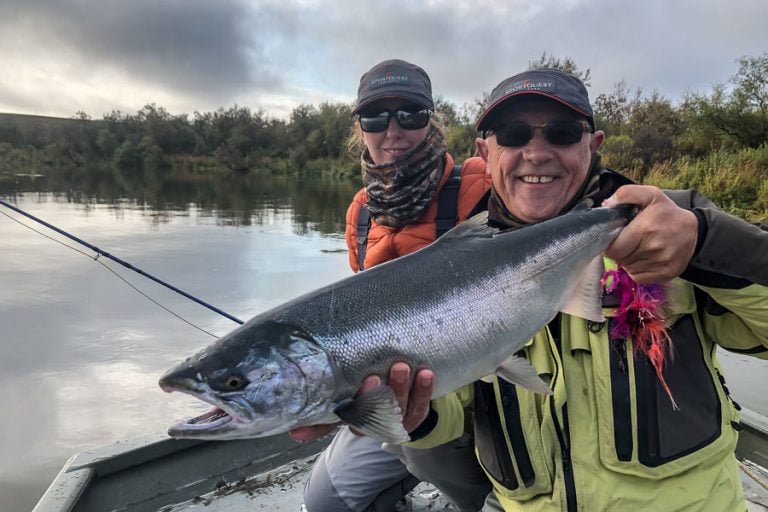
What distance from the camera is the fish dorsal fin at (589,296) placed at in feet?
6.79

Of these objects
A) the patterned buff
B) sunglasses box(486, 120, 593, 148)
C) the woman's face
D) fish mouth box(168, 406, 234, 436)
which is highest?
the woman's face

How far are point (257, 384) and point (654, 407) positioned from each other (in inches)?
58.3

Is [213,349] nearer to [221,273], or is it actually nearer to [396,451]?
[396,451]

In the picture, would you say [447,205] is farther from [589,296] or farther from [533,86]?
[589,296]

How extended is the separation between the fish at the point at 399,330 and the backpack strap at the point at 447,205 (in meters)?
1.50

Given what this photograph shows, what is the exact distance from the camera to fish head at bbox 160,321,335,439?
67.2 inches

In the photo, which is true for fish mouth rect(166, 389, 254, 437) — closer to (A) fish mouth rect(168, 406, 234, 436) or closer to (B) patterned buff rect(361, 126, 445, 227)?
(A) fish mouth rect(168, 406, 234, 436)

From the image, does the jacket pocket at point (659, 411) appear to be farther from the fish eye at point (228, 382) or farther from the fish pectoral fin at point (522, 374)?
the fish eye at point (228, 382)

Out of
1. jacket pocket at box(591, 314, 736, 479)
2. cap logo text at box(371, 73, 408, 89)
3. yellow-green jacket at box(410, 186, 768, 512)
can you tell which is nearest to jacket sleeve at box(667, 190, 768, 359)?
yellow-green jacket at box(410, 186, 768, 512)

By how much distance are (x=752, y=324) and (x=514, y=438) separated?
990mm

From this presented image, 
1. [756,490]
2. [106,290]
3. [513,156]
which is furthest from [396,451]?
[106,290]

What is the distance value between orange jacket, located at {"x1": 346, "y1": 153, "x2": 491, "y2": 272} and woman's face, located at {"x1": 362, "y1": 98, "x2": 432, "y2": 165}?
1.07 feet

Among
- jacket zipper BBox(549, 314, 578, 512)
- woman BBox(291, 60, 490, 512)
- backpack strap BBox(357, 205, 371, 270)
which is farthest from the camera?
backpack strap BBox(357, 205, 371, 270)

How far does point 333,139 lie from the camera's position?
56.5m
